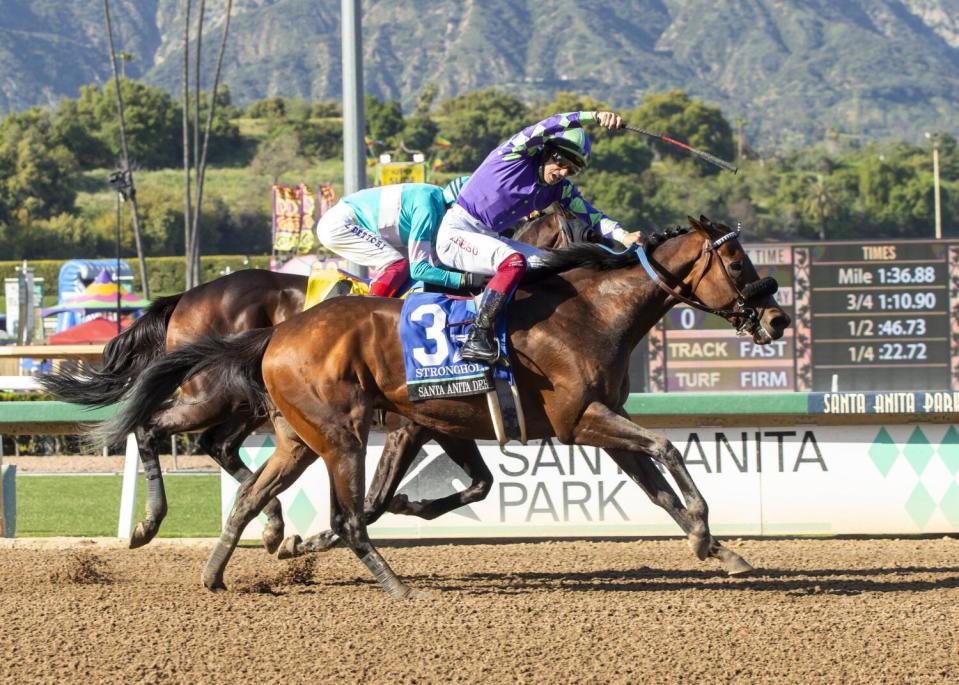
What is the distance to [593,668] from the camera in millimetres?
4359

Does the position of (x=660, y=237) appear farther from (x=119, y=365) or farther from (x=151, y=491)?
(x=119, y=365)

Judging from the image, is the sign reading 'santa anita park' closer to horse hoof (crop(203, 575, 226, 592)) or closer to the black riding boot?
the black riding boot

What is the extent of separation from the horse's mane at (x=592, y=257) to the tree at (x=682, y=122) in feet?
303

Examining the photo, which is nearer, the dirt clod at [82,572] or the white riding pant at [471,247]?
the white riding pant at [471,247]

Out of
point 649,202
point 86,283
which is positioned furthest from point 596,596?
point 649,202

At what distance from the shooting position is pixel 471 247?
586 centimetres

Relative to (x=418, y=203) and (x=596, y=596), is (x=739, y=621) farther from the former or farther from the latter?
(x=418, y=203)

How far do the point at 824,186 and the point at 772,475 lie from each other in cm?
8421

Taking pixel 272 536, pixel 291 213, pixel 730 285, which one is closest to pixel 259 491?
pixel 272 536

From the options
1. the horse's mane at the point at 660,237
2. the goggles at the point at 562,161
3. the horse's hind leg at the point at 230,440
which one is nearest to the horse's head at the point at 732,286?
the horse's mane at the point at 660,237

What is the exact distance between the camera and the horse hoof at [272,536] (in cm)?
682

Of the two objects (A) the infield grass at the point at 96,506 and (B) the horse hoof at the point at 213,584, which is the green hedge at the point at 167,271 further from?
(B) the horse hoof at the point at 213,584

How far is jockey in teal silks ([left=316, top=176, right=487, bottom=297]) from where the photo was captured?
6473mm

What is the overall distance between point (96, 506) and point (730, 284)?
252 inches
